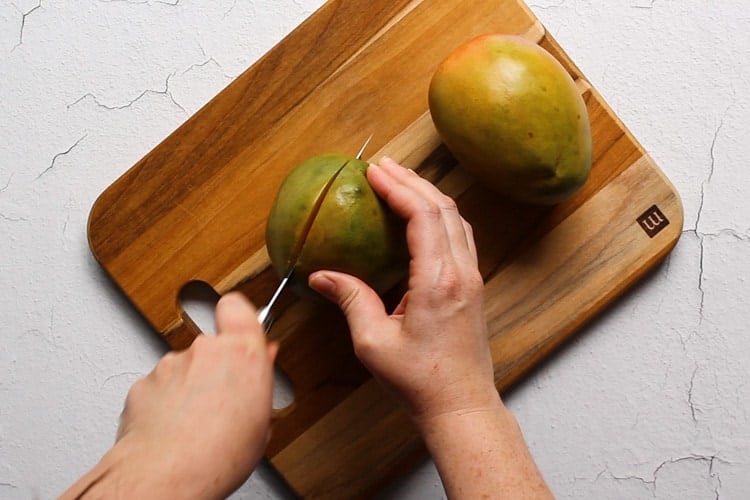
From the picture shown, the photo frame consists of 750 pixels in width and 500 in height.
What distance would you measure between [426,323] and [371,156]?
27cm

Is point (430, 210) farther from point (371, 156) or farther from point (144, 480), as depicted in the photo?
point (144, 480)

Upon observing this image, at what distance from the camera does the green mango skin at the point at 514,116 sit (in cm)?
91

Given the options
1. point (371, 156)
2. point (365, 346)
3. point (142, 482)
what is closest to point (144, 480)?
Result: point (142, 482)

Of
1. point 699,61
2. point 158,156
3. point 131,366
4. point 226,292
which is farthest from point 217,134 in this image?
point 699,61

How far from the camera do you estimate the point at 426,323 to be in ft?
2.96

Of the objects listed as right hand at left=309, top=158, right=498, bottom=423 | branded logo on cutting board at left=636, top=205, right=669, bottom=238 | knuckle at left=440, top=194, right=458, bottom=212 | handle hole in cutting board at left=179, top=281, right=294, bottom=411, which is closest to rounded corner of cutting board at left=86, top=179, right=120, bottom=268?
handle hole in cutting board at left=179, top=281, right=294, bottom=411

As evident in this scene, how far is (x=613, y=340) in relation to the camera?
43.7 inches

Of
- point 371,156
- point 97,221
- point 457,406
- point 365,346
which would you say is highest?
point 97,221

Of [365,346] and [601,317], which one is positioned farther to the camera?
[601,317]

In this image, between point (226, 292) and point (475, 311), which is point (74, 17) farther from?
point (475, 311)

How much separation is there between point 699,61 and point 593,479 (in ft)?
1.98

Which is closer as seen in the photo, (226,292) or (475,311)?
(475,311)

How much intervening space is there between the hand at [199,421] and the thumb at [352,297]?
121 mm

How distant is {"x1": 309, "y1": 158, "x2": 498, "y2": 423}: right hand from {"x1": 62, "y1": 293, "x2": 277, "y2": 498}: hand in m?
0.14
